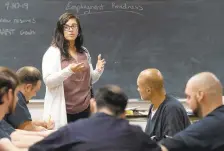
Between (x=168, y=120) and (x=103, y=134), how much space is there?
3.17 ft

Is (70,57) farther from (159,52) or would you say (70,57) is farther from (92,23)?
(159,52)

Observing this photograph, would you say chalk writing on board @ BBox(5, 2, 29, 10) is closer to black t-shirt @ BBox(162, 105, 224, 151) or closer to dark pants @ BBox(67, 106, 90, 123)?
dark pants @ BBox(67, 106, 90, 123)

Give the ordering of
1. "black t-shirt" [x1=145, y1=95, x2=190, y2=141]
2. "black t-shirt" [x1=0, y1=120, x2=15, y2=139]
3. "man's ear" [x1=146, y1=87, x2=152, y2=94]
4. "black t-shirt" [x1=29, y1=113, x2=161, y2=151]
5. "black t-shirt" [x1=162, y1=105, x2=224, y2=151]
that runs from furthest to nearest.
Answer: "man's ear" [x1=146, y1=87, x2=152, y2=94] < "black t-shirt" [x1=145, y1=95, x2=190, y2=141] < "black t-shirt" [x1=0, y1=120, x2=15, y2=139] < "black t-shirt" [x1=162, y1=105, x2=224, y2=151] < "black t-shirt" [x1=29, y1=113, x2=161, y2=151]

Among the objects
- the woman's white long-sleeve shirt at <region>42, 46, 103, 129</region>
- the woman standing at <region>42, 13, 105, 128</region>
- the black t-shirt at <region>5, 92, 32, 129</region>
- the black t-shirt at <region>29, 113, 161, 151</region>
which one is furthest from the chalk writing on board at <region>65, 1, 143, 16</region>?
the black t-shirt at <region>29, 113, 161, 151</region>

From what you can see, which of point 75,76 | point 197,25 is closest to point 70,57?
point 75,76

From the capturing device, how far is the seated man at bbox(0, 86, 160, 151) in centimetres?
196

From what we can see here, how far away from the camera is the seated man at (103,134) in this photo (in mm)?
1959

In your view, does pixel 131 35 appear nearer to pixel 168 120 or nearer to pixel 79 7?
pixel 79 7

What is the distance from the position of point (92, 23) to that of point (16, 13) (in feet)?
2.54

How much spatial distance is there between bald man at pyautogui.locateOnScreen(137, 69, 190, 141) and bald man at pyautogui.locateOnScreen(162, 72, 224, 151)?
45cm

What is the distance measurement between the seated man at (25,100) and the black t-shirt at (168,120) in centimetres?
86

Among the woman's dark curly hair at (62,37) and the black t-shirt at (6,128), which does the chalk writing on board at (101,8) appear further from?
the black t-shirt at (6,128)

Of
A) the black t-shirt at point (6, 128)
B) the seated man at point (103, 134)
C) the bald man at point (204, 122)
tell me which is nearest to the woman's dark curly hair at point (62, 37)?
the black t-shirt at point (6, 128)

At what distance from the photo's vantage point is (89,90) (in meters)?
3.93
